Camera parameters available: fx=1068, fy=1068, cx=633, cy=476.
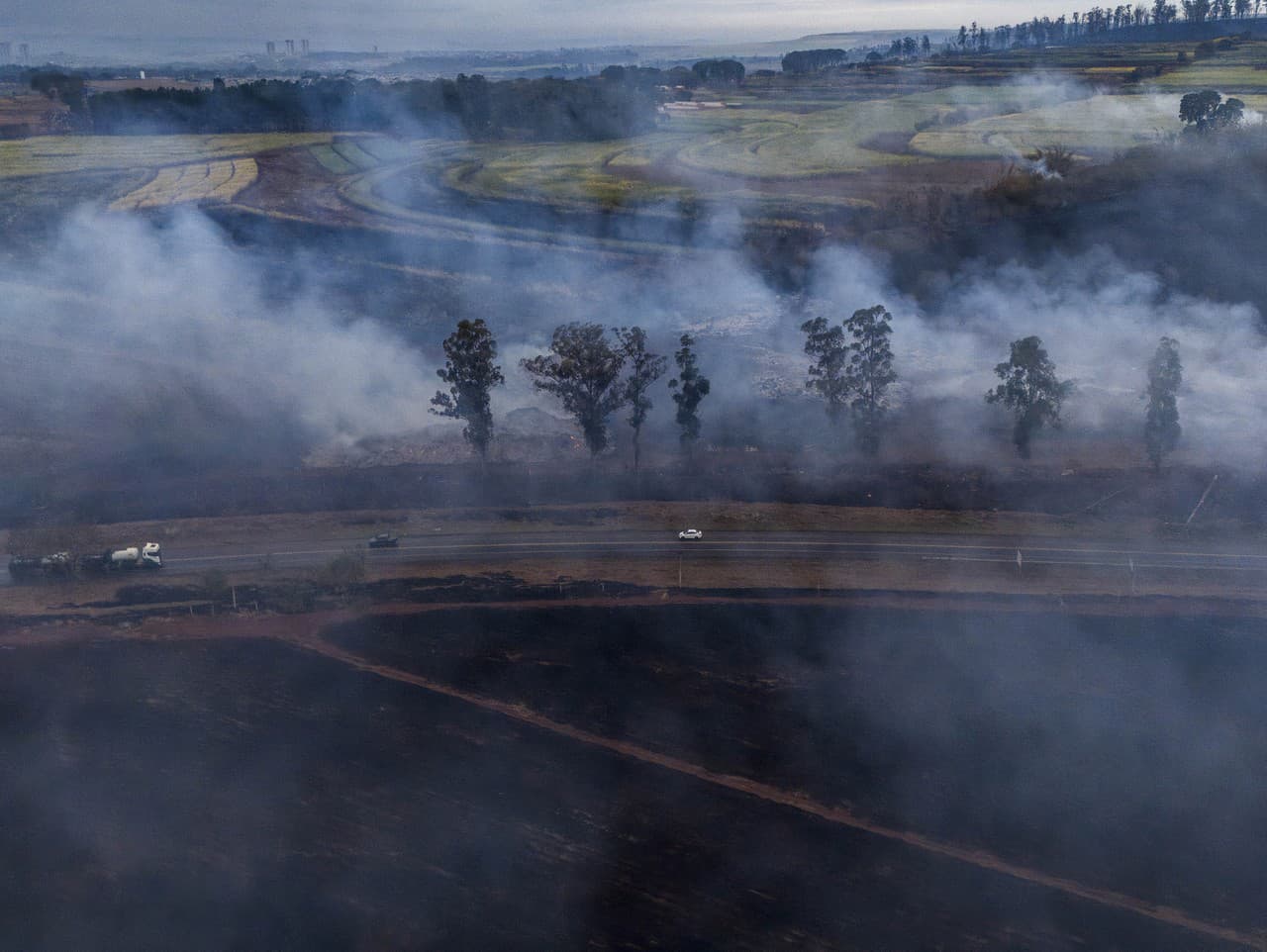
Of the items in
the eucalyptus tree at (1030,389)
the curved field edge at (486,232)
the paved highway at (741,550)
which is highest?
the curved field edge at (486,232)

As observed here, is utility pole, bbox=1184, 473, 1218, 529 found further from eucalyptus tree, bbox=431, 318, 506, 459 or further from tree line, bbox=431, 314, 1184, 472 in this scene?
eucalyptus tree, bbox=431, 318, 506, 459

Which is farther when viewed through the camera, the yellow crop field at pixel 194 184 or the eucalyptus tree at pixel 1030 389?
the yellow crop field at pixel 194 184

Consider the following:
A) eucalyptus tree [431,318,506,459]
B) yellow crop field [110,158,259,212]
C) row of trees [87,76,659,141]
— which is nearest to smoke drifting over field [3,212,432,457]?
yellow crop field [110,158,259,212]

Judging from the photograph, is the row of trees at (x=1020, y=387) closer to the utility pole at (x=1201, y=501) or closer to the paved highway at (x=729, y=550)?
the utility pole at (x=1201, y=501)

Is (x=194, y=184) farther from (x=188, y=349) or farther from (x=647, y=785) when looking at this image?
(x=647, y=785)

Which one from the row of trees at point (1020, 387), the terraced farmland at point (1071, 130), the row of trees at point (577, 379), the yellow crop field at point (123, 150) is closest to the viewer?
the row of trees at point (1020, 387)

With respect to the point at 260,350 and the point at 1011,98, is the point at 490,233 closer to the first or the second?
the point at 260,350

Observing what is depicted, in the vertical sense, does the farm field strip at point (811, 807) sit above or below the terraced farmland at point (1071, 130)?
below

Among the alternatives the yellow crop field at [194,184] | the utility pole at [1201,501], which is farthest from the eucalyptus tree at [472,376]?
the yellow crop field at [194,184]
